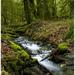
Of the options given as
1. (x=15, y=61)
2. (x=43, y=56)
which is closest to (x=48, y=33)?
(x=43, y=56)

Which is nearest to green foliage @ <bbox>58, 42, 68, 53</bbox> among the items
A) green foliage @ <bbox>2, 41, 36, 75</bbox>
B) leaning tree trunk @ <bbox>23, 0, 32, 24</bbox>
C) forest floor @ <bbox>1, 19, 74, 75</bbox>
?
forest floor @ <bbox>1, 19, 74, 75</bbox>

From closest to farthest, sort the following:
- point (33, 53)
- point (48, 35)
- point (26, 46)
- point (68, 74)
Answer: point (68, 74), point (33, 53), point (26, 46), point (48, 35)

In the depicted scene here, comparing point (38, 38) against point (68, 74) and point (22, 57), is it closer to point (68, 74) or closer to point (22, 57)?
point (22, 57)

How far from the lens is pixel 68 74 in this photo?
5965 mm

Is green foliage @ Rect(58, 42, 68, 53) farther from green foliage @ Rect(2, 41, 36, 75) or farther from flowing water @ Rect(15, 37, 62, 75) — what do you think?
green foliage @ Rect(2, 41, 36, 75)

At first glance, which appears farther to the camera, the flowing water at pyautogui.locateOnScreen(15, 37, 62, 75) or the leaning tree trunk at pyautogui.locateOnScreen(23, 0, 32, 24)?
the leaning tree trunk at pyautogui.locateOnScreen(23, 0, 32, 24)

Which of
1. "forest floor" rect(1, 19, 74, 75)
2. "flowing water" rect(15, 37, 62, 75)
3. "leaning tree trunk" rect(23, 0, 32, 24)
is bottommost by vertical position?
"flowing water" rect(15, 37, 62, 75)

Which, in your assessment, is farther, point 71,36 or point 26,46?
point 26,46

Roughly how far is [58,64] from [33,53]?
1.27 metres

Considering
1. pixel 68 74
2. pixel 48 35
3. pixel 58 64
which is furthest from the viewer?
pixel 48 35

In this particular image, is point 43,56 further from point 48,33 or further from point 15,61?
point 48,33

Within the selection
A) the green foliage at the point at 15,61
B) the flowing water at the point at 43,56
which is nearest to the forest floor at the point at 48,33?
the green foliage at the point at 15,61

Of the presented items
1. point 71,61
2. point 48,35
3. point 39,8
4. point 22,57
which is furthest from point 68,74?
point 39,8

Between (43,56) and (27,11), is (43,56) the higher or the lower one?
the lower one
